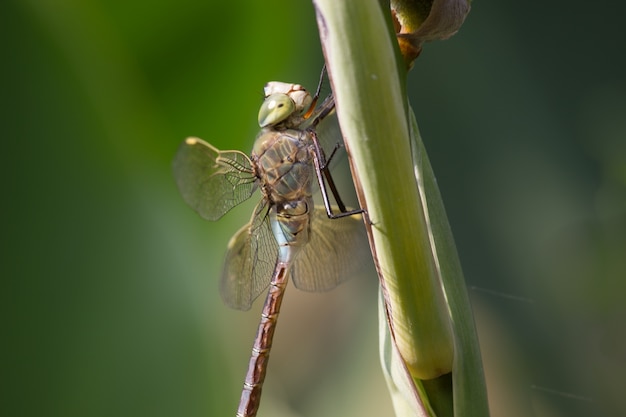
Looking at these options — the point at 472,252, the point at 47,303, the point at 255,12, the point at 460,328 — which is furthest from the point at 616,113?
the point at 47,303

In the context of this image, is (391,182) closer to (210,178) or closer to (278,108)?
(278,108)

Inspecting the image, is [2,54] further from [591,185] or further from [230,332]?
[591,185]

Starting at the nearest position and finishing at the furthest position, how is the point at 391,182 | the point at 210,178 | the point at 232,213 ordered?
the point at 391,182
the point at 210,178
the point at 232,213

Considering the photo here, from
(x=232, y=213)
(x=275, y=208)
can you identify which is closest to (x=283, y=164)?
(x=275, y=208)

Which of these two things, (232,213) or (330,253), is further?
(232,213)

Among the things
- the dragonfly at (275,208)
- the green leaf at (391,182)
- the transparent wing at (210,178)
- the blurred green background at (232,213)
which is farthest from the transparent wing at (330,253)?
the green leaf at (391,182)

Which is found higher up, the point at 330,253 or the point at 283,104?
the point at 283,104

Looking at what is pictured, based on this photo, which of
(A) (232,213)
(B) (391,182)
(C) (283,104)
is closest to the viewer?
(B) (391,182)

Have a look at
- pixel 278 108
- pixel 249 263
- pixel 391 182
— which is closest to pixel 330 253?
pixel 249 263

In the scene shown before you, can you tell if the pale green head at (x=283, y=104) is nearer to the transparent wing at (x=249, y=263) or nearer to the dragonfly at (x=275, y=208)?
the dragonfly at (x=275, y=208)
